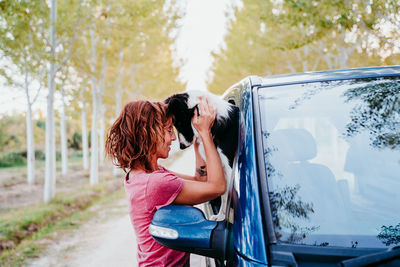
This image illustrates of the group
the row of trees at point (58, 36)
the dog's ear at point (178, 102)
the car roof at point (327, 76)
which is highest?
the row of trees at point (58, 36)

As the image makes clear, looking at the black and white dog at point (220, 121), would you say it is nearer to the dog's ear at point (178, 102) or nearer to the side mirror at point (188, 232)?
the dog's ear at point (178, 102)

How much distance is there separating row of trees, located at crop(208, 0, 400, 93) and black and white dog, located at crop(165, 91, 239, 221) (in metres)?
4.09

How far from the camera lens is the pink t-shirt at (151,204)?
1569 mm

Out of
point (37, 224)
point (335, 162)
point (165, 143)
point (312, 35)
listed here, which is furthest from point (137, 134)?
point (312, 35)

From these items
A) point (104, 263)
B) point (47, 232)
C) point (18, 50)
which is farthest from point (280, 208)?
point (18, 50)

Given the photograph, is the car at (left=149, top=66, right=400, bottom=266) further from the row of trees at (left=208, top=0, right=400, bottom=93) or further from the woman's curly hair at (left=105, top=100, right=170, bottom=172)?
the row of trees at (left=208, top=0, right=400, bottom=93)

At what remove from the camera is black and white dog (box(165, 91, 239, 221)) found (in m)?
1.96

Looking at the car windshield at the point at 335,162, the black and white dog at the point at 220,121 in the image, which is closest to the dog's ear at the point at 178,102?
the black and white dog at the point at 220,121

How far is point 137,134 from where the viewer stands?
170 cm

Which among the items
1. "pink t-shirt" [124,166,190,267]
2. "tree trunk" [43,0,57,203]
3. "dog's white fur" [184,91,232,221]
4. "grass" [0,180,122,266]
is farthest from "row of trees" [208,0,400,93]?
"grass" [0,180,122,266]

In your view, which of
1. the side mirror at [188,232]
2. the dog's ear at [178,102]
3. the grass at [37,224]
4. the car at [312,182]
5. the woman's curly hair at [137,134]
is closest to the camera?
the car at [312,182]

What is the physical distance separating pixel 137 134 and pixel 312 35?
6.93m

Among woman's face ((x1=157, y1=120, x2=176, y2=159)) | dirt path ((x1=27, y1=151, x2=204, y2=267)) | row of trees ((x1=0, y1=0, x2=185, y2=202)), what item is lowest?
dirt path ((x1=27, y1=151, x2=204, y2=267))

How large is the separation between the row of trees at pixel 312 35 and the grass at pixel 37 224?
647 cm
